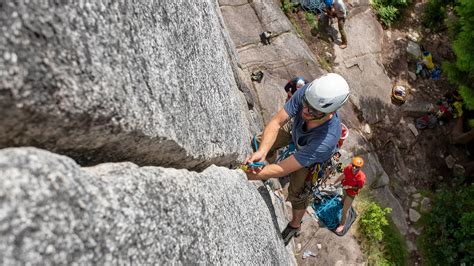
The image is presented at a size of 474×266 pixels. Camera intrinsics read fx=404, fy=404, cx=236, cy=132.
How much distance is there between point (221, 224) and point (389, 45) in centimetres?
1499

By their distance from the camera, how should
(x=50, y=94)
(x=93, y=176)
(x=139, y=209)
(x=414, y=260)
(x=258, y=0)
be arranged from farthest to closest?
(x=258, y=0) < (x=414, y=260) < (x=139, y=209) < (x=93, y=176) < (x=50, y=94)

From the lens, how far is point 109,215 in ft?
9.11

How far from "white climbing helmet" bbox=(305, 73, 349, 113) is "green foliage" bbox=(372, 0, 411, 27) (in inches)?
535

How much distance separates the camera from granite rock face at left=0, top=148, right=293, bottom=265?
224cm

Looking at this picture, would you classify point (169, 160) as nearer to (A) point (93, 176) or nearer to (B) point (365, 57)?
(A) point (93, 176)

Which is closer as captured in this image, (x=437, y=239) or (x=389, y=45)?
(x=437, y=239)

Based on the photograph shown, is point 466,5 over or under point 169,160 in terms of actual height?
under

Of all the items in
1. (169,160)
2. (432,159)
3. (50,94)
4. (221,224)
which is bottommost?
(432,159)

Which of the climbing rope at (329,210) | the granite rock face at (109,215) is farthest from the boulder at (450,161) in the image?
the granite rock face at (109,215)

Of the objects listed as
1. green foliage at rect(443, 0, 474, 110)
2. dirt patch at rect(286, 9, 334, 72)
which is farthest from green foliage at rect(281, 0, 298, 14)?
green foliage at rect(443, 0, 474, 110)

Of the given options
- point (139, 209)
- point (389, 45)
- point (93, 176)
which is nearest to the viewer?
point (93, 176)

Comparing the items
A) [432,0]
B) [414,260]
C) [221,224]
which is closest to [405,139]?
[414,260]

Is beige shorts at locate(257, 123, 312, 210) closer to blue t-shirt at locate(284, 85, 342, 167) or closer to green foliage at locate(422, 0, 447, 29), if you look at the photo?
blue t-shirt at locate(284, 85, 342, 167)

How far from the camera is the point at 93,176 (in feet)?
9.31
